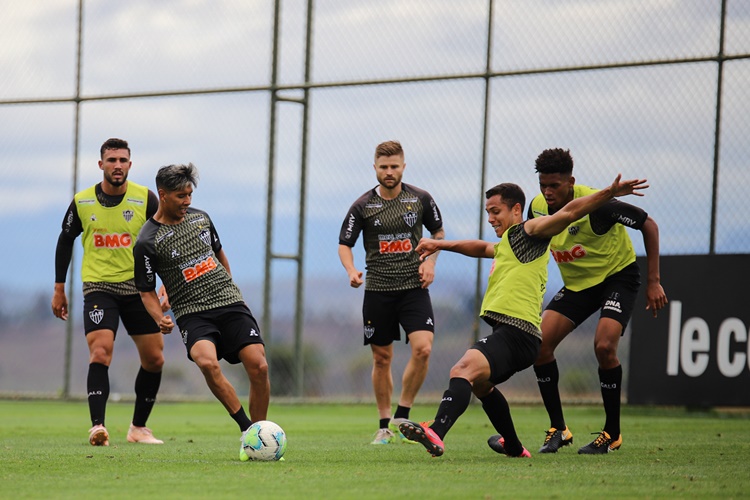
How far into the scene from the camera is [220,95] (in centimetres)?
1432

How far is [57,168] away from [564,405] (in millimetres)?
7345

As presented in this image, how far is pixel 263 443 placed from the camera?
21.9ft

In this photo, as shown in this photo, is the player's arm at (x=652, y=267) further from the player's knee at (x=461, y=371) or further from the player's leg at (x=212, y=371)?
the player's leg at (x=212, y=371)

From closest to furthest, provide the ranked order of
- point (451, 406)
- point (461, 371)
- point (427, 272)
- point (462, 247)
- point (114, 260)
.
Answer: point (451, 406) < point (461, 371) < point (462, 247) < point (427, 272) < point (114, 260)

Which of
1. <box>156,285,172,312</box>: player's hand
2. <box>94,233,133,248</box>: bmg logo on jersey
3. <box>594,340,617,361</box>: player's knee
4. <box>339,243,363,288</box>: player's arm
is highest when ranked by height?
<box>94,233,133,248</box>: bmg logo on jersey

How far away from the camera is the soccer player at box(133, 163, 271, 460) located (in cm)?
725

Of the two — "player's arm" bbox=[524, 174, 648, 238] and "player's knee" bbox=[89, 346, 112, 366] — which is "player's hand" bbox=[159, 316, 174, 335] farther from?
"player's arm" bbox=[524, 174, 648, 238]

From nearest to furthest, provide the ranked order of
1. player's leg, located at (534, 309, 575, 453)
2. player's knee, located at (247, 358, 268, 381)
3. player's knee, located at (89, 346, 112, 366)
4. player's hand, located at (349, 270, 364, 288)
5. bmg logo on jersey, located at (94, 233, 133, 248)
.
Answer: player's knee, located at (247, 358, 268, 381) → player's leg, located at (534, 309, 575, 453) → player's hand, located at (349, 270, 364, 288) → player's knee, located at (89, 346, 112, 366) → bmg logo on jersey, located at (94, 233, 133, 248)

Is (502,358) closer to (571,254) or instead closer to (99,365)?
(571,254)

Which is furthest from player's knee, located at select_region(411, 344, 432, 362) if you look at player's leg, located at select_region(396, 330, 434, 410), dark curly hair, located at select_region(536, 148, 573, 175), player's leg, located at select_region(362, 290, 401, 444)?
dark curly hair, located at select_region(536, 148, 573, 175)

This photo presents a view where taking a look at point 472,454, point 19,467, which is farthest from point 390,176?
point 19,467

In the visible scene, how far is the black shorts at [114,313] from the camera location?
8.56 meters

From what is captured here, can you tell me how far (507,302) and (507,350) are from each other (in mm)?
296

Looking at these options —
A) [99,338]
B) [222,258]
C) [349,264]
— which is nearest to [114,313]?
[99,338]
